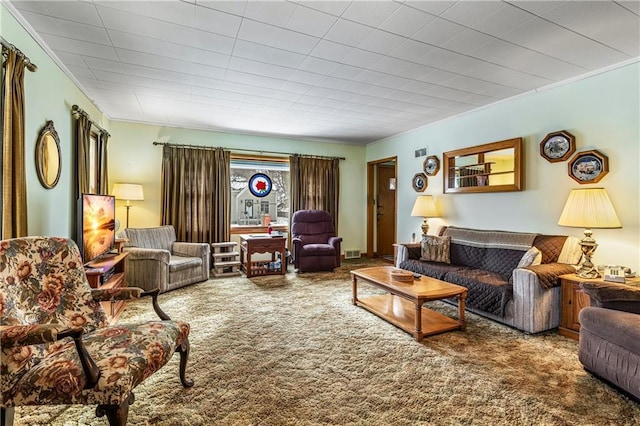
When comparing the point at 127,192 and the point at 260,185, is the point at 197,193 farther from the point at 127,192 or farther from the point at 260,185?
the point at 260,185

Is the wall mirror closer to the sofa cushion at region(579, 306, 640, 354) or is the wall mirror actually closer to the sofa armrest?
the sofa cushion at region(579, 306, 640, 354)

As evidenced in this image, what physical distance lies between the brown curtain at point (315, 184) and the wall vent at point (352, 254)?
60cm

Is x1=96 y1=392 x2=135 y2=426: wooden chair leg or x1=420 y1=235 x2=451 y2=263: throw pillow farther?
x1=420 y1=235 x2=451 y2=263: throw pillow

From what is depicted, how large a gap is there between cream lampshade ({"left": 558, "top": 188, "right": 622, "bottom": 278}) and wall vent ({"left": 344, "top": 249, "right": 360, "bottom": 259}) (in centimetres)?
417

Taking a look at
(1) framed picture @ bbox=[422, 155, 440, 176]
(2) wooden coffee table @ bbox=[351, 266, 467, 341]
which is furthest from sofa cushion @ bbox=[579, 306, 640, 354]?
(1) framed picture @ bbox=[422, 155, 440, 176]

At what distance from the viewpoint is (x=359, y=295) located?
3930 millimetres

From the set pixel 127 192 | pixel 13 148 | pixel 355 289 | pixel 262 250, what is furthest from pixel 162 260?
pixel 355 289

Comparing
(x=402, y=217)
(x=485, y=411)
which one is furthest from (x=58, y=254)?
(x=402, y=217)

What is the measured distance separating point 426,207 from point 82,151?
14.7 feet

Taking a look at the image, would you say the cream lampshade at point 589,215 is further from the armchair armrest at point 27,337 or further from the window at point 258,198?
the window at point 258,198

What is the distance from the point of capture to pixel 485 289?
308 cm

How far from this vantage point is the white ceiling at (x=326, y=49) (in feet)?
7.02

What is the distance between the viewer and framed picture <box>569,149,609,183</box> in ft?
9.87

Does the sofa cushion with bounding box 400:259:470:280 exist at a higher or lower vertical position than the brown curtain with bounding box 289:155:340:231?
lower
